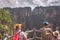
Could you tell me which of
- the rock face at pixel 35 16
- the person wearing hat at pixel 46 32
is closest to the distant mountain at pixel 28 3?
the rock face at pixel 35 16

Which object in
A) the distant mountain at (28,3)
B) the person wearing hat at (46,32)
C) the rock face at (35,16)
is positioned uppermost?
the person wearing hat at (46,32)

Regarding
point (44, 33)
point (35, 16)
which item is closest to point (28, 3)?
point (35, 16)

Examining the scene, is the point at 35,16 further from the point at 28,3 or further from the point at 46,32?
the point at 46,32

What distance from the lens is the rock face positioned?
12.4 m

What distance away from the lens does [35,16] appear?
12422 millimetres

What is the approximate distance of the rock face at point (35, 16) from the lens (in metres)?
12.4

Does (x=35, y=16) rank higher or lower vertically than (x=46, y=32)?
lower

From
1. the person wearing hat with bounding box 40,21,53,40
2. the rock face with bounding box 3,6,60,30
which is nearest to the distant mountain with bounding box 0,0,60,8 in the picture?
the rock face with bounding box 3,6,60,30

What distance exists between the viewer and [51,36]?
4461 millimetres

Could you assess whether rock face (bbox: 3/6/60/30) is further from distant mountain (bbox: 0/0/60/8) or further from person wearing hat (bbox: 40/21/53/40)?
person wearing hat (bbox: 40/21/53/40)

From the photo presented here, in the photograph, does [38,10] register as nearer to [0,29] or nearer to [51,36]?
[0,29]

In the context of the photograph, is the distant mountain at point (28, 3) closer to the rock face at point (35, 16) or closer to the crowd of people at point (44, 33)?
the rock face at point (35, 16)

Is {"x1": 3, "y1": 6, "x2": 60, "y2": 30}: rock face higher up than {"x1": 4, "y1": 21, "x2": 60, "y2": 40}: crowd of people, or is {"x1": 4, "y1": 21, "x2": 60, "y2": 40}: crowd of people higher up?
{"x1": 4, "y1": 21, "x2": 60, "y2": 40}: crowd of people

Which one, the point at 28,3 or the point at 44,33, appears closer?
the point at 44,33
